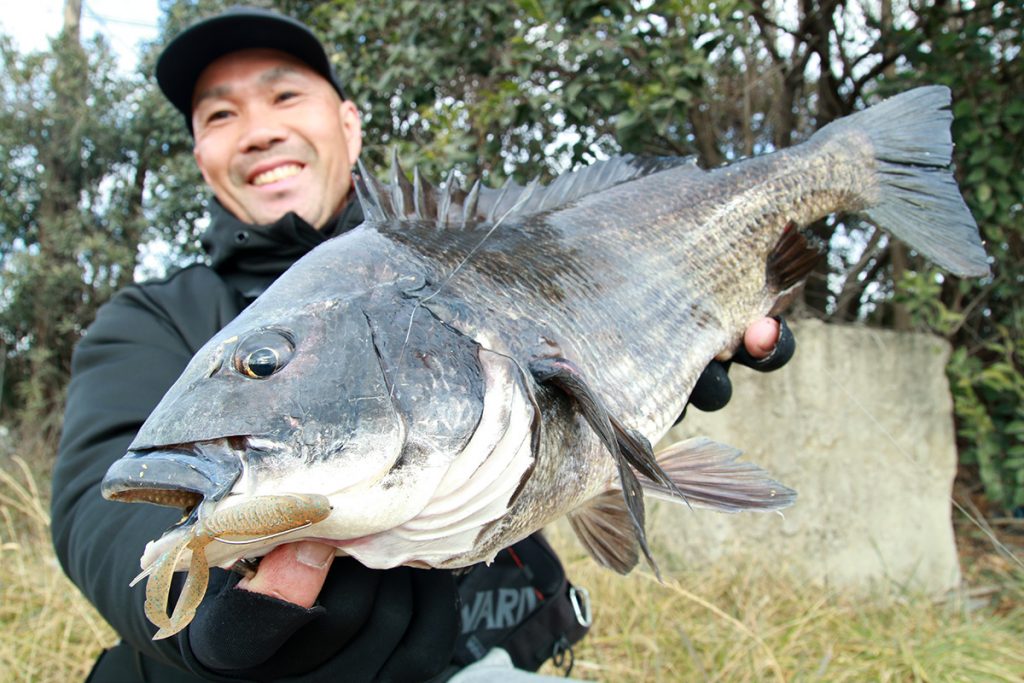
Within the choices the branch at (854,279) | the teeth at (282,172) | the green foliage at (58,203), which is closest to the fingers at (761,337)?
the teeth at (282,172)

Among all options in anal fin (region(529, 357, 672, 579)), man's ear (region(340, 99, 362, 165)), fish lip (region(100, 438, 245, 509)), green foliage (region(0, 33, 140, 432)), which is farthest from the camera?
green foliage (region(0, 33, 140, 432))

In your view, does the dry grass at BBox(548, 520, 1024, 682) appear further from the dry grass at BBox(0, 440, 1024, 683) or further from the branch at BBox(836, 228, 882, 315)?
the branch at BBox(836, 228, 882, 315)

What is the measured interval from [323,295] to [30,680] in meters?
2.80

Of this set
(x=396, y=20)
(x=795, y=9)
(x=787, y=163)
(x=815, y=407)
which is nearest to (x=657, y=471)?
(x=787, y=163)

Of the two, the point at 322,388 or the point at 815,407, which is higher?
the point at 322,388

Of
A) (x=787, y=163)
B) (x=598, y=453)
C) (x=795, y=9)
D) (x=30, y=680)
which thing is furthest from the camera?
(x=795, y=9)

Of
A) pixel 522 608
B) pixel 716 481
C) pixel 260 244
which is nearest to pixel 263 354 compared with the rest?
pixel 716 481

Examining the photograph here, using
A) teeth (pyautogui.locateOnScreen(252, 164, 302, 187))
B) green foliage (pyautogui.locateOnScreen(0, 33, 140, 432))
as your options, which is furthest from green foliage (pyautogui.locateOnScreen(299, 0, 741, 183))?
green foliage (pyautogui.locateOnScreen(0, 33, 140, 432))

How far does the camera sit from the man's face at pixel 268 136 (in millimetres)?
2312

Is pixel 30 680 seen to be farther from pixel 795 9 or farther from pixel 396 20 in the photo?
pixel 795 9

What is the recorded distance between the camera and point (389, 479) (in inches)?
40.1

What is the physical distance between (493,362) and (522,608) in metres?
1.17

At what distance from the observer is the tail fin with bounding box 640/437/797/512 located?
1.55 m

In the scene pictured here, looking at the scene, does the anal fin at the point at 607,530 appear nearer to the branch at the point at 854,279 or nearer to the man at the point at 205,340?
the man at the point at 205,340
